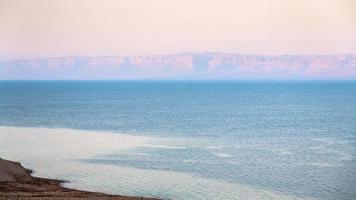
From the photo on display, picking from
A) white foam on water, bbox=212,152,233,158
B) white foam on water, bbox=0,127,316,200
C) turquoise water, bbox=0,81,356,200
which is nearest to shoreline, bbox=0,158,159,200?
white foam on water, bbox=0,127,316,200

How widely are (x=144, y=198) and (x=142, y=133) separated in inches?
1936

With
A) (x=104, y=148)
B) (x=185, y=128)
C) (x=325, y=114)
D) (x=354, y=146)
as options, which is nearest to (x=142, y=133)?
(x=185, y=128)

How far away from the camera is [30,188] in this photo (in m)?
47.4

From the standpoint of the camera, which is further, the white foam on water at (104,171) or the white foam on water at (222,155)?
the white foam on water at (222,155)

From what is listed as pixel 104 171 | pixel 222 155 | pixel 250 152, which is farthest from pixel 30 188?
pixel 250 152

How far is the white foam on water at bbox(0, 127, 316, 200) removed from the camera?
48688 millimetres

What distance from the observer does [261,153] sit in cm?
7125

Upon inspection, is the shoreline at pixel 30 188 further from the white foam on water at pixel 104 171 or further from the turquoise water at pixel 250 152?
the turquoise water at pixel 250 152

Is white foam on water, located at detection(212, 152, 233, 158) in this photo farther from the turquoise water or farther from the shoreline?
the shoreline

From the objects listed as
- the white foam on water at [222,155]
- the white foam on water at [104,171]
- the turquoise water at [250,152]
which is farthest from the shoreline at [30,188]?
the white foam on water at [222,155]

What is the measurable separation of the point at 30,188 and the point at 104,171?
12.1 m

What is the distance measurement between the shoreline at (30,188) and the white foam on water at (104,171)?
2.39 metres

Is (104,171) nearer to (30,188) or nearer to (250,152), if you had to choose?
(30,188)

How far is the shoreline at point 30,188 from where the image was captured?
141ft
